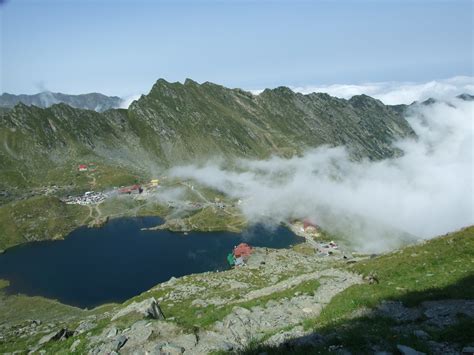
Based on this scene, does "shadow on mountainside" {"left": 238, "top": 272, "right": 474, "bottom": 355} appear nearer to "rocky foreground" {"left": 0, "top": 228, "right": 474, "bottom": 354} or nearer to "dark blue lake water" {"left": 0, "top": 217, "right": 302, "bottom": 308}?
"rocky foreground" {"left": 0, "top": 228, "right": 474, "bottom": 354}

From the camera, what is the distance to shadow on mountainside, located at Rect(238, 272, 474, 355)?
1738 cm

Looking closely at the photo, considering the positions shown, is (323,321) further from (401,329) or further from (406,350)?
(406,350)

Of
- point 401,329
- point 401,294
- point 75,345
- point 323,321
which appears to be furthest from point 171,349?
point 401,294

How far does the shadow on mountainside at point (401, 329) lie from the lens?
57.0ft

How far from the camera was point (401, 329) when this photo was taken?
69.4 ft

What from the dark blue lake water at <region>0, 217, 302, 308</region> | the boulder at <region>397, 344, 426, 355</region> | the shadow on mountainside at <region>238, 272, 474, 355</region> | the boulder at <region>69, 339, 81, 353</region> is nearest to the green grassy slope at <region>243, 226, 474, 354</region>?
the shadow on mountainside at <region>238, 272, 474, 355</region>

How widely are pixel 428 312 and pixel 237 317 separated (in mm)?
15099

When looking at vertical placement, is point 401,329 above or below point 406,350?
below

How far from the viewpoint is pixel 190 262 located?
18812cm

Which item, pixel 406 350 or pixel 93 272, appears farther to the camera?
pixel 93 272

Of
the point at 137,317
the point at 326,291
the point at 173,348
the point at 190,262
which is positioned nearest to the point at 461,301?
the point at 326,291

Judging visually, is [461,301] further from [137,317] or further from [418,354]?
[137,317]

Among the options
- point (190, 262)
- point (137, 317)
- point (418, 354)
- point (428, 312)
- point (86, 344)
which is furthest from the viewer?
point (190, 262)

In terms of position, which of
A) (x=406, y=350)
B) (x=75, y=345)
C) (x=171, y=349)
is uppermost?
(x=406, y=350)
